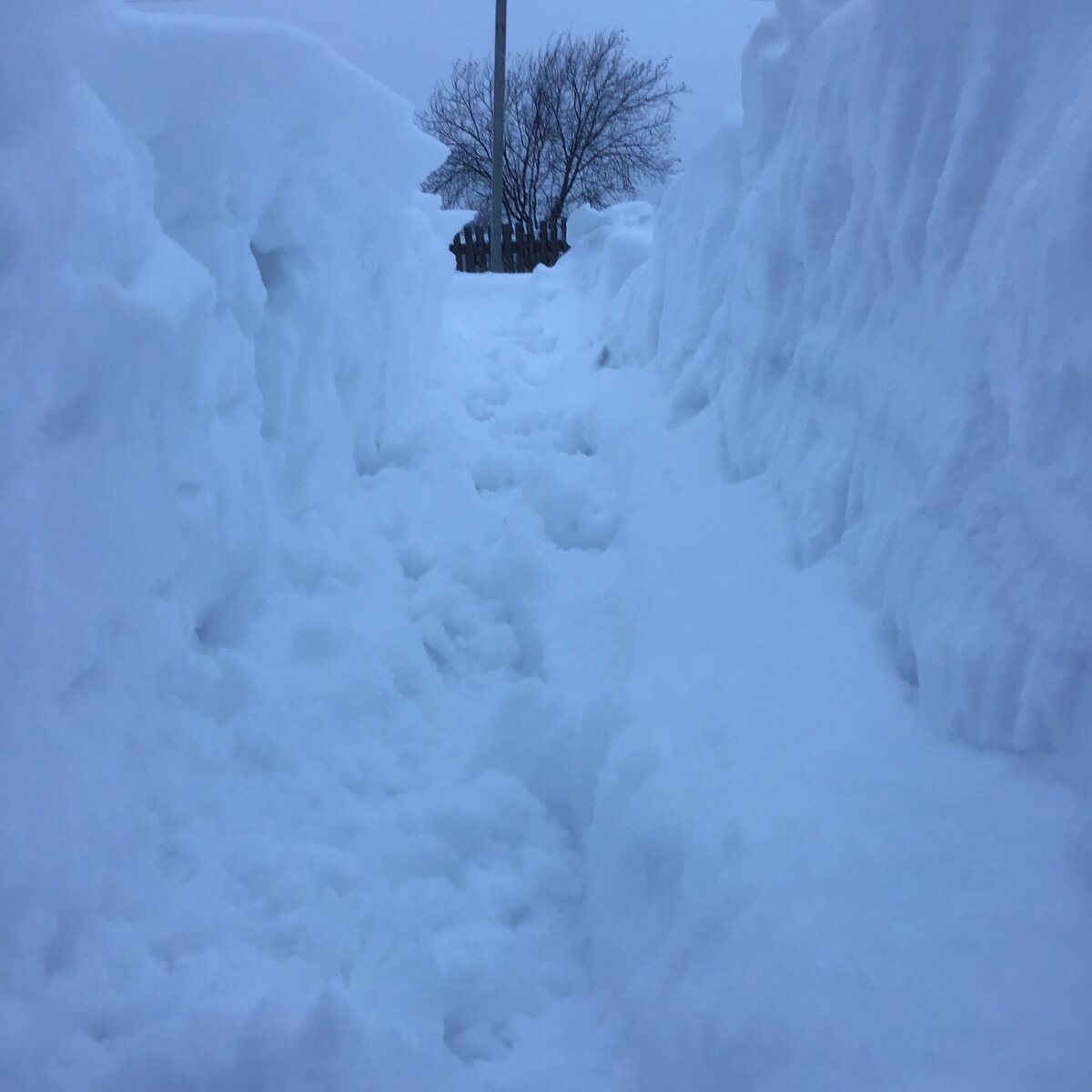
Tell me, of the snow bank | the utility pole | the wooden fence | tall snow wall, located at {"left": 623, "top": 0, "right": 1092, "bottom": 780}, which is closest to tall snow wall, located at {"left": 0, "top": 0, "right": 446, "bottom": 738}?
the snow bank

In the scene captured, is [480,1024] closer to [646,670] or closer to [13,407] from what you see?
[646,670]

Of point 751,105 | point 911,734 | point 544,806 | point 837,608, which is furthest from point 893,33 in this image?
point 544,806

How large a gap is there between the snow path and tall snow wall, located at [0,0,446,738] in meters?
0.81

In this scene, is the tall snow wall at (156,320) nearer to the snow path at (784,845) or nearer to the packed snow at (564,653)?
the packed snow at (564,653)

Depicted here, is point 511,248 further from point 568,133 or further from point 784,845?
point 784,845

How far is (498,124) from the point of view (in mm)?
9758

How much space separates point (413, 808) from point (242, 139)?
1630 millimetres

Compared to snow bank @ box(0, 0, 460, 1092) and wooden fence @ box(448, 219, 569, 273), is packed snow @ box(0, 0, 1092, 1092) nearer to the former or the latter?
snow bank @ box(0, 0, 460, 1092)

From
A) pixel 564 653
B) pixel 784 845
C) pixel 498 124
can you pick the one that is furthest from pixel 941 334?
pixel 498 124

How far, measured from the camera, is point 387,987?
4.53 ft

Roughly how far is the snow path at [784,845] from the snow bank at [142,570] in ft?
1.48

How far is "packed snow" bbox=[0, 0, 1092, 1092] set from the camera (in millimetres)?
1194

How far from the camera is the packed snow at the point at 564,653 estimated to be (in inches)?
47.0

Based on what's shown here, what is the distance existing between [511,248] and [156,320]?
1090 cm
